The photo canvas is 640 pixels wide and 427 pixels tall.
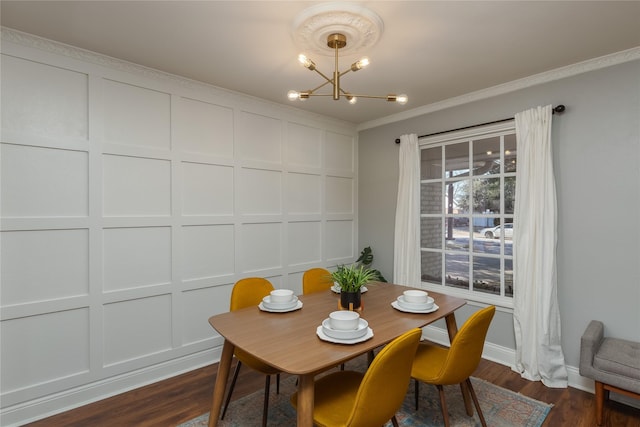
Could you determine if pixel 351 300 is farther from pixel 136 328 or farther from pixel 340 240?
pixel 340 240

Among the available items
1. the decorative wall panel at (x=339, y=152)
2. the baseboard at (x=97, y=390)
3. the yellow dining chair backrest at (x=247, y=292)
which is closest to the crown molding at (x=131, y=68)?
the decorative wall panel at (x=339, y=152)

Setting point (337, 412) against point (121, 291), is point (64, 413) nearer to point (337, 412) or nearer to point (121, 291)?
point (121, 291)

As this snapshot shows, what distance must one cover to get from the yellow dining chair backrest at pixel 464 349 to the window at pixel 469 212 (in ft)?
5.04

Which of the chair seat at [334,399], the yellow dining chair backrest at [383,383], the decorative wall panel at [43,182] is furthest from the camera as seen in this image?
the decorative wall panel at [43,182]

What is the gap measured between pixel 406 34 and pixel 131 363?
10.3 ft

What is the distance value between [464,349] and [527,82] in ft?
7.84

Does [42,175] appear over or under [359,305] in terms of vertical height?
over

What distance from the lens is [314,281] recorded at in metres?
2.86

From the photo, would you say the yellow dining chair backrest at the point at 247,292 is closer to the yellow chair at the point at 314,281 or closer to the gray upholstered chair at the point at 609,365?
the yellow chair at the point at 314,281

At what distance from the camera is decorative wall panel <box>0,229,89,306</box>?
84.9 inches

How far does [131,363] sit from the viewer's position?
103 inches

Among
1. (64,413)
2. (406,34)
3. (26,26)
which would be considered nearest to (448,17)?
(406,34)

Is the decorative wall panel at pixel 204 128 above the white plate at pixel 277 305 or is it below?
above

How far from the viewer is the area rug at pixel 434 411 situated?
2182 millimetres
